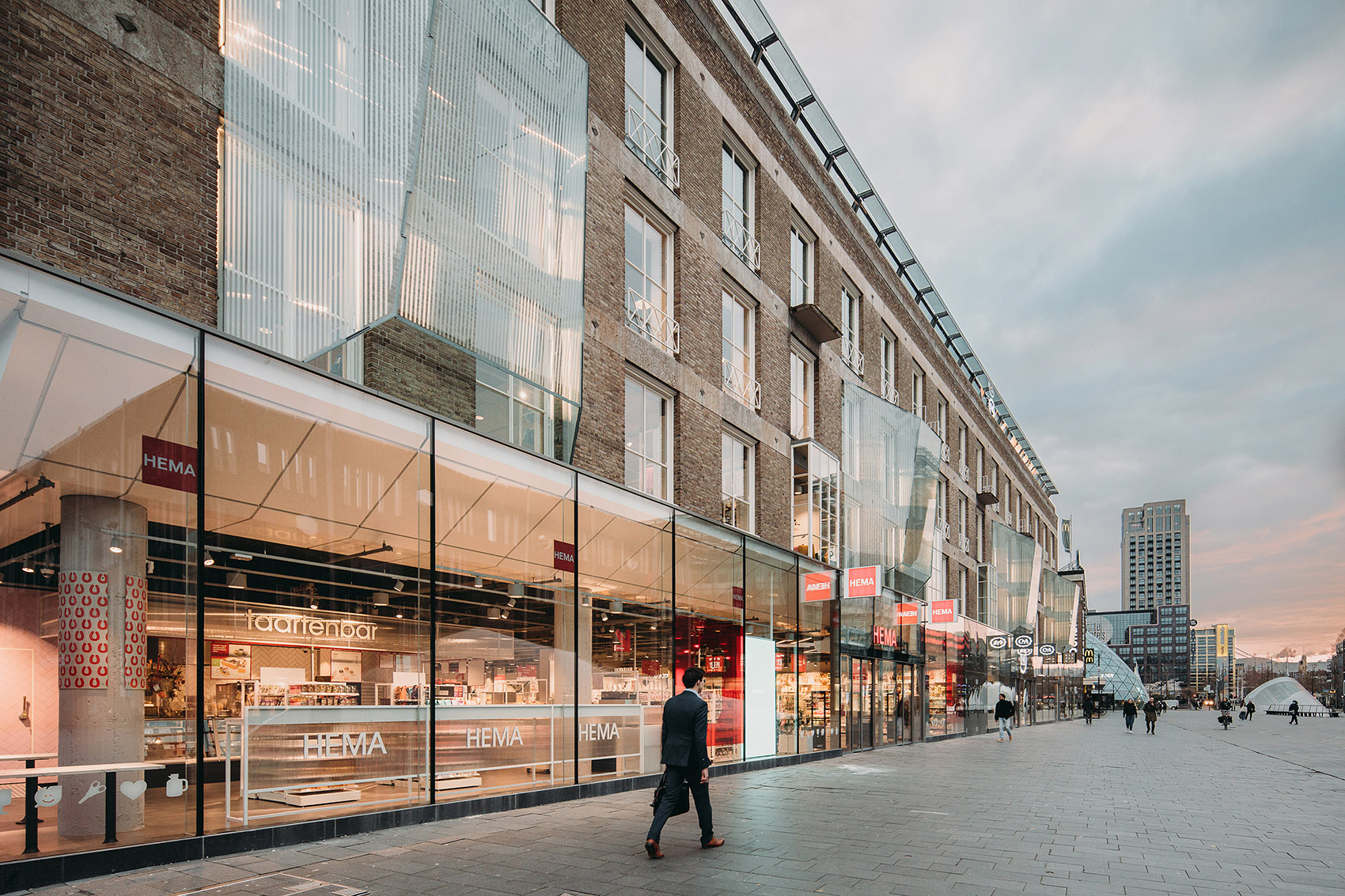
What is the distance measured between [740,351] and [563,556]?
9.28 m

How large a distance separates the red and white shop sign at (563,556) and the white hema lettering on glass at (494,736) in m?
2.48

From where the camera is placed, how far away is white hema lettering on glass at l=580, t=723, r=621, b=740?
43.8ft

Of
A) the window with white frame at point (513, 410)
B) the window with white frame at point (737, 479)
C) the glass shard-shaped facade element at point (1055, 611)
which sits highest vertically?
the window with white frame at point (513, 410)

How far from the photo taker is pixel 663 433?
17844 millimetres

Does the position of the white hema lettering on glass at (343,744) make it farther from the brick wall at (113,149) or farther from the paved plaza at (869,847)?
the brick wall at (113,149)

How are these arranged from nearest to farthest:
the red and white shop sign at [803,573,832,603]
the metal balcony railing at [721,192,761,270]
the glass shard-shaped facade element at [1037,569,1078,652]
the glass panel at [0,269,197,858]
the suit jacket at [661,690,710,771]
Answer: the glass panel at [0,269,197,858] < the suit jacket at [661,690,710,771] < the metal balcony railing at [721,192,761,270] < the red and white shop sign at [803,573,832,603] < the glass shard-shaped facade element at [1037,569,1078,652]

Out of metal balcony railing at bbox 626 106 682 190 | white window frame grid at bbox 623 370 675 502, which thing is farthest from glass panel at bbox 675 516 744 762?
metal balcony railing at bbox 626 106 682 190

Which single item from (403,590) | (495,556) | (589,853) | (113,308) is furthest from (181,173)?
(589,853)

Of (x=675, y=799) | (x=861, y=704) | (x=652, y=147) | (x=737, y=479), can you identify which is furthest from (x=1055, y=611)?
(x=675, y=799)

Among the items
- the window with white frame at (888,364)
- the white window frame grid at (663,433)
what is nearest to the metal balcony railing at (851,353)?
the window with white frame at (888,364)

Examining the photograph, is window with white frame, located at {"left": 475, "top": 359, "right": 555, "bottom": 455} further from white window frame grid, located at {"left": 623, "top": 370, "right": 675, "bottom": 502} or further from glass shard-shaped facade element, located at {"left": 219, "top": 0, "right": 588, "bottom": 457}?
white window frame grid, located at {"left": 623, "top": 370, "right": 675, "bottom": 502}

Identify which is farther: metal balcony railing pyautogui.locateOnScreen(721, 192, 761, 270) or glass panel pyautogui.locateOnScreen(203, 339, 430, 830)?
metal balcony railing pyautogui.locateOnScreen(721, 192, 761, 270)

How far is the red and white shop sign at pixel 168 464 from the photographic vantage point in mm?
7969

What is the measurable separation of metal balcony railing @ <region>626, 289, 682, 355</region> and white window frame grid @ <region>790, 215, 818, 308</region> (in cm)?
633
